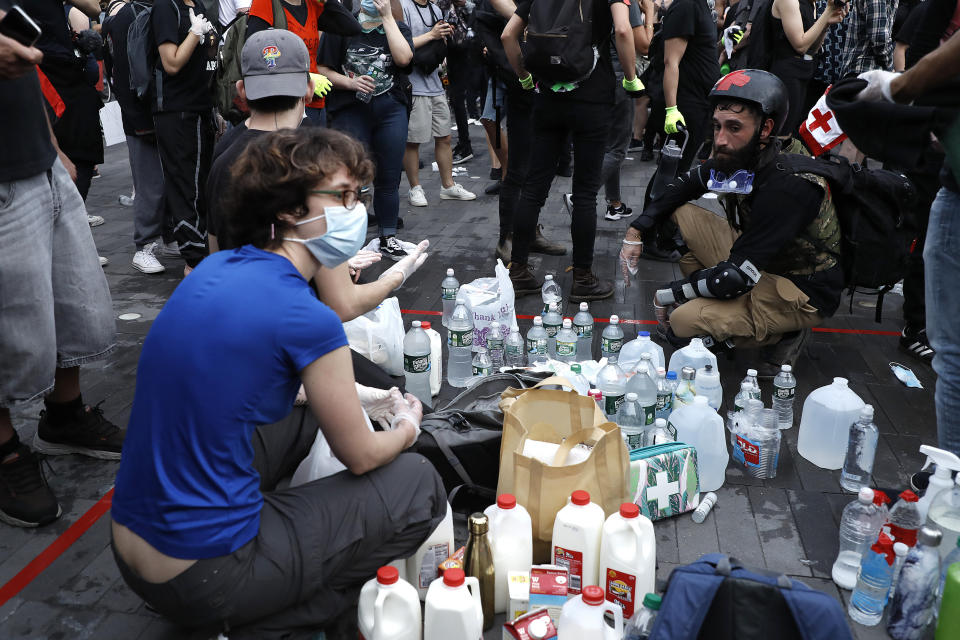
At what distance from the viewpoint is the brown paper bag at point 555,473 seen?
277cm

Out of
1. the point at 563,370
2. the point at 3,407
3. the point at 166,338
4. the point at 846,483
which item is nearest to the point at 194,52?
the point at 3,407

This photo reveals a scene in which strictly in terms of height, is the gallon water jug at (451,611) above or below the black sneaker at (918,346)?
above

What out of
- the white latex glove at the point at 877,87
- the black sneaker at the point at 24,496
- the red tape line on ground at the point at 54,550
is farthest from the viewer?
the black sneaker at the point at 24,496

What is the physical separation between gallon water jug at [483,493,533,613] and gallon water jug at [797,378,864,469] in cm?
175

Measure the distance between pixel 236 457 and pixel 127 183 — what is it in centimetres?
798

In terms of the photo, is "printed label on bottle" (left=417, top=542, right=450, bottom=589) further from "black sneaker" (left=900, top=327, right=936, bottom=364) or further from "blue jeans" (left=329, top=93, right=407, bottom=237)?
"blue jeans" (left=329, top=93, right=407, bottom=237)

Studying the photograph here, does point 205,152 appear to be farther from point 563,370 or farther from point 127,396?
point 563,370

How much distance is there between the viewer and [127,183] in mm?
9227

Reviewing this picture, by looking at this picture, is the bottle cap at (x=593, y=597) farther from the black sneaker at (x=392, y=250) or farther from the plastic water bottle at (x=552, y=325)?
the black sneaker at (x=392, y=250)

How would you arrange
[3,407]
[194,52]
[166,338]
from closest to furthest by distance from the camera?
[166,338] < [3,407] < [194,52]

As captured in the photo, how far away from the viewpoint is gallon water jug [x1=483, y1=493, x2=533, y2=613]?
2691 mm

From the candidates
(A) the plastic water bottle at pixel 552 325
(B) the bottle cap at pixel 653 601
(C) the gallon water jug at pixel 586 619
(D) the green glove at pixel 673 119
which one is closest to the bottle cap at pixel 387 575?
(C) the gallon water jug at pixel 586 619

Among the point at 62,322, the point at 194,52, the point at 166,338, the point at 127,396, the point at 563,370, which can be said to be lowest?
the point at 127,396

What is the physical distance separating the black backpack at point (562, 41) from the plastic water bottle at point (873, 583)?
3.31m
